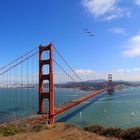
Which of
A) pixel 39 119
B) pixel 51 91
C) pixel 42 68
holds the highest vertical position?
pixel 42 68

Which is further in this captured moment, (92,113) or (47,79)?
(92,113)

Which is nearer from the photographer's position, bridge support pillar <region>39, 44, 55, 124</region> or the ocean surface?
bridge support pillar <region>39, 44, 55, 124</region>

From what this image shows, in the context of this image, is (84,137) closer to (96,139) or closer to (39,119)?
(96,139)

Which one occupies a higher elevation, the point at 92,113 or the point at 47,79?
the point at 47,79

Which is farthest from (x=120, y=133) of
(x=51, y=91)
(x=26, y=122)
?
(x=51, y=91)

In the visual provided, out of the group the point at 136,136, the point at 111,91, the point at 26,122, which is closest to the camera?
the point at 136,136

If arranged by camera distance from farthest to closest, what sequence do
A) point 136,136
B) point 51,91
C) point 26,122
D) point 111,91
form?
point 111,91, point 51,91, point 26,122, point 136,136

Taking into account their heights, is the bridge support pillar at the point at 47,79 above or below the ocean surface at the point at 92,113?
above

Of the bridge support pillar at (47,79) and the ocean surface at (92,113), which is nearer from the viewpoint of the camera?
the bridge support pillar at (47,79)

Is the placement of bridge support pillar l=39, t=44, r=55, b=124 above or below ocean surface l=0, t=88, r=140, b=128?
above

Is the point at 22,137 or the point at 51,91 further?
the point at 51,91

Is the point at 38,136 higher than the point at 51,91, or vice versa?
the point at 51,91
